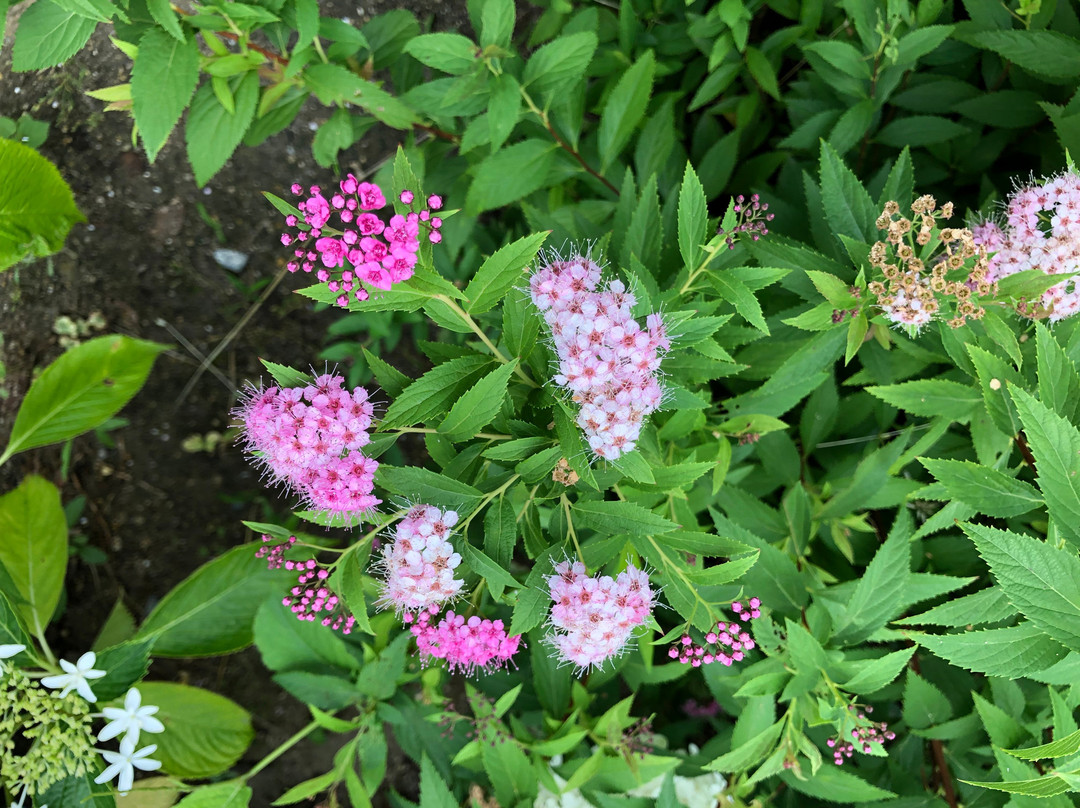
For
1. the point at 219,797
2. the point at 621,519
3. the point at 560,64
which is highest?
the point at 560,64

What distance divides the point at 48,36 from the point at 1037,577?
2693 mm

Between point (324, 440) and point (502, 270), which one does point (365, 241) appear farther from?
point (324, 440)

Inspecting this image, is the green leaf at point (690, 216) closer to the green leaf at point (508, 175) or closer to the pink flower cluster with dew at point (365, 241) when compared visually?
the pink flower cluster with dew at point (365, 241)

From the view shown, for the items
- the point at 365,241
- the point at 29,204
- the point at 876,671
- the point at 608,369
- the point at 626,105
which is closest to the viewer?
the point at 365,241

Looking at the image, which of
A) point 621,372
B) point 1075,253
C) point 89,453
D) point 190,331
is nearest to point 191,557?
point 89,453

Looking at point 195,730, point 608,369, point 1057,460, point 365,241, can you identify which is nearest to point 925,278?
point 1057,460

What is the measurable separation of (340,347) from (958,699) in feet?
8.51

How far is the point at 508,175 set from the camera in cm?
228

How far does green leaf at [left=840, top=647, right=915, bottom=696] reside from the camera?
70.2 inches

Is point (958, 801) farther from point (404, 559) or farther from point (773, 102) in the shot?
point (773, 102)

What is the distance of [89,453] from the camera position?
11.3 ft

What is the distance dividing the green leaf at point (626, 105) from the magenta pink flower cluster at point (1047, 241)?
107 cm

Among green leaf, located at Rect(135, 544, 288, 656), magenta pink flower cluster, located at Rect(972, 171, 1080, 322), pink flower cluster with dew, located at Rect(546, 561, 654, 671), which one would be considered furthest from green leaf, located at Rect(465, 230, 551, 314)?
green leaf, located at Rect(135, 544, 288, 656)

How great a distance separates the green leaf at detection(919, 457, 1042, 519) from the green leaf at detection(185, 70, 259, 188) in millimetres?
2103
